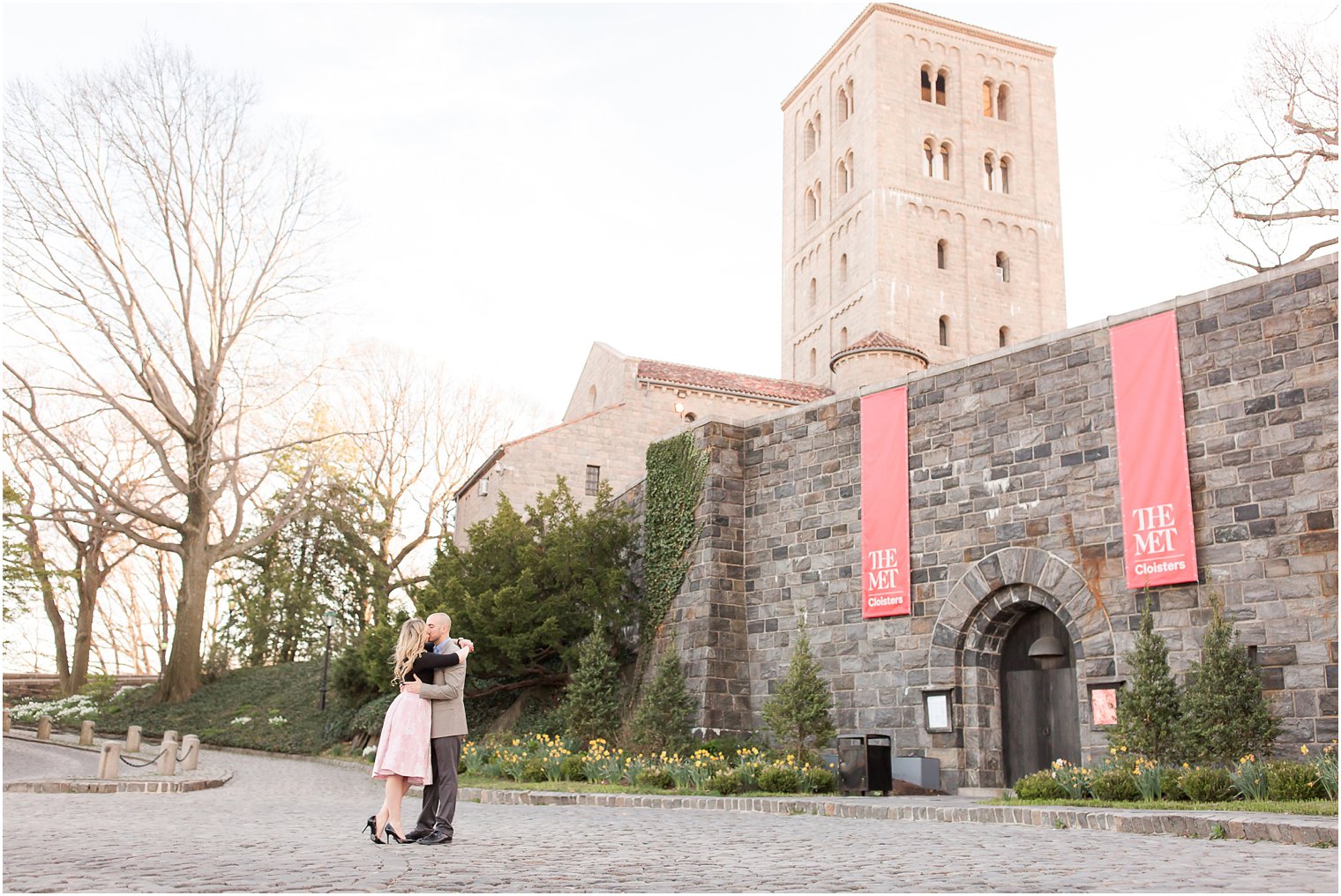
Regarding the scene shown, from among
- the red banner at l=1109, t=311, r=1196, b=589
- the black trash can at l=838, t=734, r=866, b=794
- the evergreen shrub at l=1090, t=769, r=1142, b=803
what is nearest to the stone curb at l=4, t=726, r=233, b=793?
the black trash can at l=838, t=734, r=866, b=794

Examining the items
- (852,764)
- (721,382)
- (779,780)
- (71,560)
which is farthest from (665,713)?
(71,560)

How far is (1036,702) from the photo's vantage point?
1526cm

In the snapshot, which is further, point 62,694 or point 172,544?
point 62,694

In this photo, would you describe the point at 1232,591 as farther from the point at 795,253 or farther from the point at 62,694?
the point at 795,253

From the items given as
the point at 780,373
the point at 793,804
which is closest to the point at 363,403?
the point at 780,373

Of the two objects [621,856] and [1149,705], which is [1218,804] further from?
[621,856]

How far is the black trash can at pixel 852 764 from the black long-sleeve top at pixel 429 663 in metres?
7.63

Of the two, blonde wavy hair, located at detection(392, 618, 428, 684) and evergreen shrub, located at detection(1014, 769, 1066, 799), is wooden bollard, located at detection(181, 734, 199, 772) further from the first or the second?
evergreen shrub, located at detection(1014, 769, 1066, 799)

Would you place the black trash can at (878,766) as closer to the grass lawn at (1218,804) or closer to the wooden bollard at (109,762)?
the grass lawn at (1218,804)

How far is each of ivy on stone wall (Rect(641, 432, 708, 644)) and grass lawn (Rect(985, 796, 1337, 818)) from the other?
826cm

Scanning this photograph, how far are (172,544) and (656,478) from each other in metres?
15.9

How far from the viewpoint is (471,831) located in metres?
9.43

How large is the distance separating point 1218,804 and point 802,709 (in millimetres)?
6589

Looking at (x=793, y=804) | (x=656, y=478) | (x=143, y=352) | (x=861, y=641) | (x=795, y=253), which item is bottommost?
(x=793, y=804)
